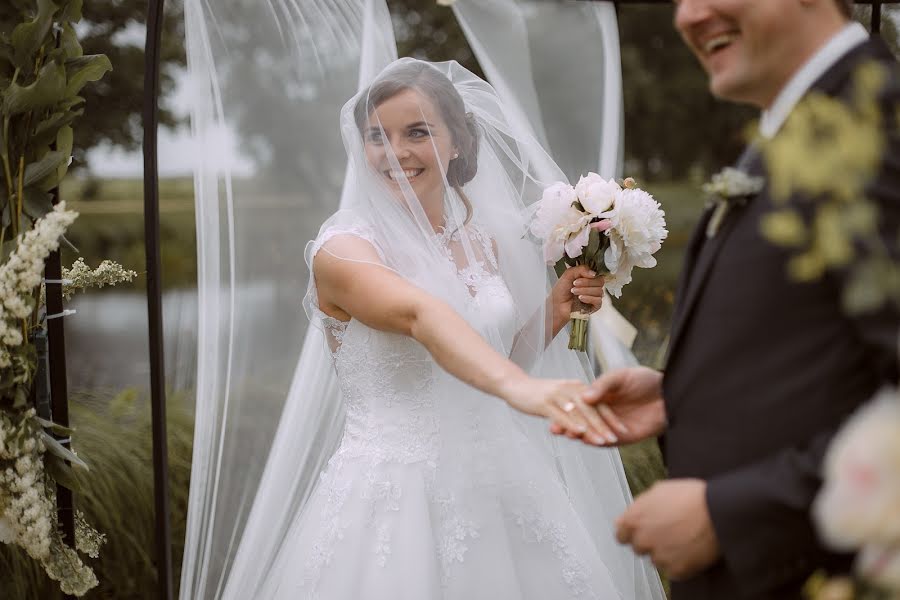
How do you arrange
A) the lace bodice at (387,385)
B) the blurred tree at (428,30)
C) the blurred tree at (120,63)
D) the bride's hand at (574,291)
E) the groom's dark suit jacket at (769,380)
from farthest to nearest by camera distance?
1. the blurred tree at (120,63)
2. the blurred tree at (428,30)
3. the bride's hand at (574,291)
4. the lace bodice at (387,385)
5. the groom's dark suit jacket at (769,380)

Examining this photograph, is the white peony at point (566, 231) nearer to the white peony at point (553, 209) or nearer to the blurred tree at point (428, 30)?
the white peony at point (553, 209)

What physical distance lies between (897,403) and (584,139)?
373cm

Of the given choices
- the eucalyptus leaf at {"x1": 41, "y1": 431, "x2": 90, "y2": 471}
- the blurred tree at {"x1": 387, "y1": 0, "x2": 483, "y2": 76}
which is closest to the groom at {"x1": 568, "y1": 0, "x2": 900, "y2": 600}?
the eucalyptus leaf at {"x1": 41, "y1": 431, "x2": 90, "y2": 471}

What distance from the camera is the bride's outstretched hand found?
1.89 m

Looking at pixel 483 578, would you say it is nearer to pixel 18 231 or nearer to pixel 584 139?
pixel 18 231

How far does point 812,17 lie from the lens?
152 centimetres

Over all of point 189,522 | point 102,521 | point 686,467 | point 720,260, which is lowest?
point 102,521

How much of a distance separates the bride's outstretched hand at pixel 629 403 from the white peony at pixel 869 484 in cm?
92

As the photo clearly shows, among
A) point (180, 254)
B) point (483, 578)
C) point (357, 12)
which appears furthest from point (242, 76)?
point (180, 254)

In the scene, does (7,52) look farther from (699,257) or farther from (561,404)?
(699,257)

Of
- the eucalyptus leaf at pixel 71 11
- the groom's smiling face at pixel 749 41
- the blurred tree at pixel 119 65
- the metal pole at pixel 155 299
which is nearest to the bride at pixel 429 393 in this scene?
the metal pole at pixel 155 299

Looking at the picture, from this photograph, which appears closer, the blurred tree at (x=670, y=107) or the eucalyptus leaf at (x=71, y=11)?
the eucalyptus leaf at (x=71, y=11)

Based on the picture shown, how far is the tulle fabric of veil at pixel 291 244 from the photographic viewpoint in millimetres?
2916

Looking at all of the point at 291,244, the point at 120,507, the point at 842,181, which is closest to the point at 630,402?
the point at 842,181
